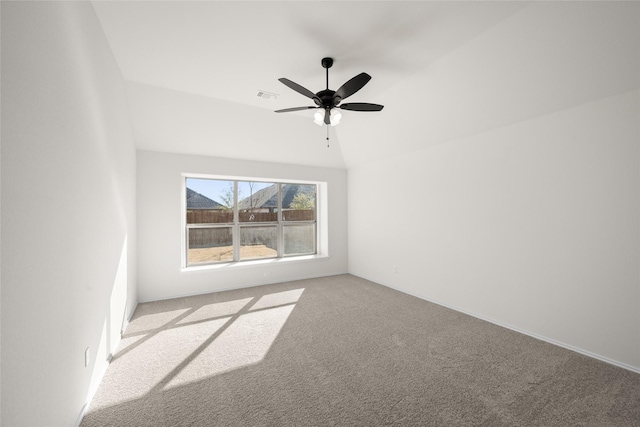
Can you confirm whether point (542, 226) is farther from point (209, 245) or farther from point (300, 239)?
point (209, 245)

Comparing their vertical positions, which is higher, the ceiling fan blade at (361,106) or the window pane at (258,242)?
the ceiling fan blade at (361,106)

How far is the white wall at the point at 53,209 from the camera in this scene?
1084mm

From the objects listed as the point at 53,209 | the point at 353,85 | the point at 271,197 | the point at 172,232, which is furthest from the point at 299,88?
the point at 271,197

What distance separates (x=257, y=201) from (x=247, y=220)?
43 cm

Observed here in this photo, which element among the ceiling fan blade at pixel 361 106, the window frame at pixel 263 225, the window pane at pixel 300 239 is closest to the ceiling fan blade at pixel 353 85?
the ceiling fan blade at pixel 361 106

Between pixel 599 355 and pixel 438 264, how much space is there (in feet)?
5.98

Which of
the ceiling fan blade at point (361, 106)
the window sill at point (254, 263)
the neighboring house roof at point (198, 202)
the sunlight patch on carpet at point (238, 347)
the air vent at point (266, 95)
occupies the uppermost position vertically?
the air vent at point (266, 95)

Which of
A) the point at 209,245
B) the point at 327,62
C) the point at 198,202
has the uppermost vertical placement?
the point at 327,62

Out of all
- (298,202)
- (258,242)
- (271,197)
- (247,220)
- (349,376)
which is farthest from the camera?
(298,202)

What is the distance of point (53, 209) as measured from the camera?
55.3 inches

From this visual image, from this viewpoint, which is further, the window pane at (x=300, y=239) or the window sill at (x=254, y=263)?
the window pane at (x=300, y=239)

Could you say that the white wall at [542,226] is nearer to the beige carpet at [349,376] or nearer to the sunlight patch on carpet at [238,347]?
the beige carpet at [349,376]

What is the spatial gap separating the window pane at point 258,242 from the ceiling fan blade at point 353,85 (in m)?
3.46

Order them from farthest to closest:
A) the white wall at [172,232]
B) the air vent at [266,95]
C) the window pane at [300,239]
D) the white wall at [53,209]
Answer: the window pane at [300,239] → the white wall at [172,232] → the air vent at [266,95] → the white wall at [53,209]
